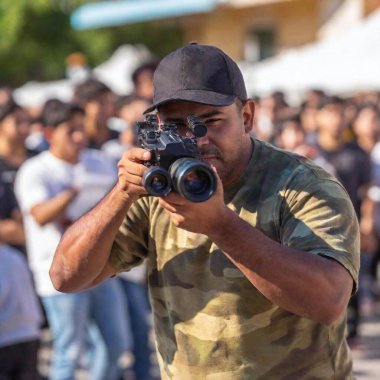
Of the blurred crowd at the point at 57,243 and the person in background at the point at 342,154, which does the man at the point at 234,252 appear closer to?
the blurred crowd at the point at 57,243

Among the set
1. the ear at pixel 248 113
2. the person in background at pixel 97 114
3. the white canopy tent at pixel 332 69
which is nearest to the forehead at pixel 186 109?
the ear at pixel 248 113

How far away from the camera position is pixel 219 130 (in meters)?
3.37

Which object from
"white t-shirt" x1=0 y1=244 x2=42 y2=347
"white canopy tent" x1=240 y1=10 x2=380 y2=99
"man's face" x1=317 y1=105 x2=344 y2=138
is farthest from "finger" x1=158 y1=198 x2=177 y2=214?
"white canopy tent" x1=240 y1=10 x2=380 y2=99

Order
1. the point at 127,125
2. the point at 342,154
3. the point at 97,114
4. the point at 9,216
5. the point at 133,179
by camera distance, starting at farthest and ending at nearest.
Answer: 1. the point at 342,154
2. the point at 127,125
3. the point at 97,114
4. the point at 9,216
5. the point at 133,179

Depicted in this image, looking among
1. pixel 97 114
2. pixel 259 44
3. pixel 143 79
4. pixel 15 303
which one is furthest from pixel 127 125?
pixel 259 44

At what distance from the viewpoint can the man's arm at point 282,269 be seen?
3.12 meters

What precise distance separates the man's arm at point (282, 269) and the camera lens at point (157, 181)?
0.48ft

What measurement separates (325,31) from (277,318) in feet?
104

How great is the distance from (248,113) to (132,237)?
58cm

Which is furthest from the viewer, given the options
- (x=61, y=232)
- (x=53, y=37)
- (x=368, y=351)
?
(x=53, y=37)

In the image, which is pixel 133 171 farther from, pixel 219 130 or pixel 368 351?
pixel 368 351

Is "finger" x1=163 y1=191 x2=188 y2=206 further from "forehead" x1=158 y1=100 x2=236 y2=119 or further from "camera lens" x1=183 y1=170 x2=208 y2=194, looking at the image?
"forehead" x1=158 y1=100 x2=236 y2=119

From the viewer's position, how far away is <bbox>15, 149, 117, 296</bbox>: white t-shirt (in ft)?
22.5

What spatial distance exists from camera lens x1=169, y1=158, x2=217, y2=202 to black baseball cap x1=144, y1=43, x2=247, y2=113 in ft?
1.50
